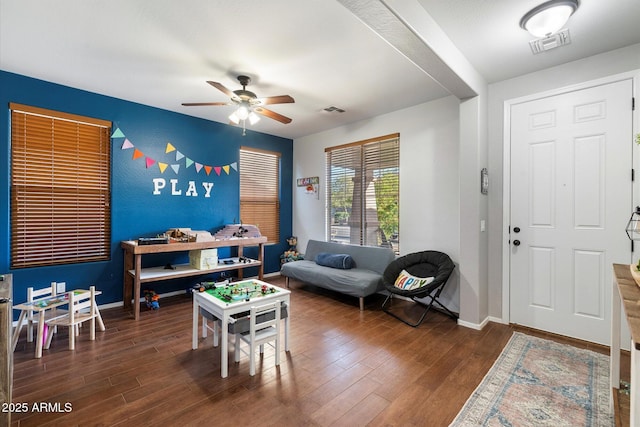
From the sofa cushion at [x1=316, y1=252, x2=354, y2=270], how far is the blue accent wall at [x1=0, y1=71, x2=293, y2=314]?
1374 mm

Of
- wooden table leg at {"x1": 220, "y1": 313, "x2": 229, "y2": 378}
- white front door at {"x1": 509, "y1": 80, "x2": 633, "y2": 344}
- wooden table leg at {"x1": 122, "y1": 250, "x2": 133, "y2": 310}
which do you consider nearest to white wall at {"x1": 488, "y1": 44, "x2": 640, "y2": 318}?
white front door at {"x1": 509, "y1": 80, "x2": 633, "y2": 344}

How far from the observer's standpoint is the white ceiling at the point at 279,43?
205 cm

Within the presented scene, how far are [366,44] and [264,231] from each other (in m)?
3.62

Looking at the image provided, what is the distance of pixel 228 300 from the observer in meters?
2.38

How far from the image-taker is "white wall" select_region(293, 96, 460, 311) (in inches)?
141

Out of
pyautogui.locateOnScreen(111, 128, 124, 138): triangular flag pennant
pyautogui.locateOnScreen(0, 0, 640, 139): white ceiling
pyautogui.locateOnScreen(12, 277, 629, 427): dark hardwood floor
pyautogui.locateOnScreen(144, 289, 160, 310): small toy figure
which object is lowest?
pyautogui.locateOnScreen(12, 277, 629, 427): dark hardwood floor

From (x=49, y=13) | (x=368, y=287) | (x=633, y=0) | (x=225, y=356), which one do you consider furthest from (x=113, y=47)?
(x=633, y=0)

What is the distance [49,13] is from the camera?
2.13 meters

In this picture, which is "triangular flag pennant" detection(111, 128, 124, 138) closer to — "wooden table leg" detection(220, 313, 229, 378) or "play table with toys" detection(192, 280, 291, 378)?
"play table with toys" detection(192, 280, 291, 378)

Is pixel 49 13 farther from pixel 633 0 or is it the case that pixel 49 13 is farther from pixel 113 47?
pixel 633 0

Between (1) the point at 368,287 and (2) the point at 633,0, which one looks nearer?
(2) the point at 633,0

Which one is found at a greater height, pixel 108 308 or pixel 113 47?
pixel 113 47

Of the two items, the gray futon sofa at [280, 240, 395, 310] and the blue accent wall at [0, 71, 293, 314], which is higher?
the blue accent wall at [0, 71, 293, 314]

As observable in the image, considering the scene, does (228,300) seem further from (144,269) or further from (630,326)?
(630,326)
